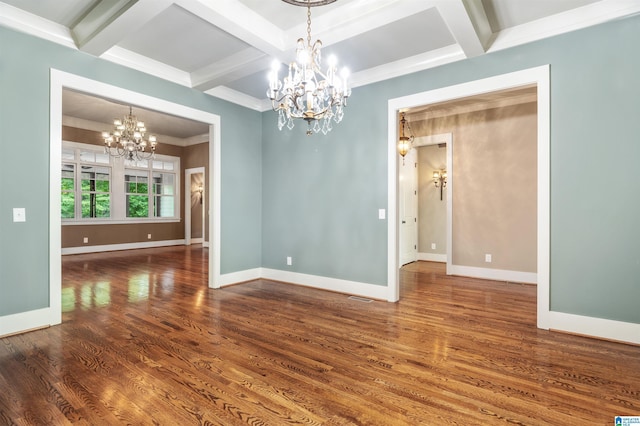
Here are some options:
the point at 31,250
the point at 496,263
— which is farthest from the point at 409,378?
the point at 496,263

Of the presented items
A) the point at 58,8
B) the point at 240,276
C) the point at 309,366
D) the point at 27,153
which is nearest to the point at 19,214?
the point at 27,153

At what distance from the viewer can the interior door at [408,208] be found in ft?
22.3

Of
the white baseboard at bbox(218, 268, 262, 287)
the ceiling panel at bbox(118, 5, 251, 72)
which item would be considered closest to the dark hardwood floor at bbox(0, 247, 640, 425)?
the white baseboard at bbox(218, 268, 262, 287)

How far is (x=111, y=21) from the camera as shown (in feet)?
9.46

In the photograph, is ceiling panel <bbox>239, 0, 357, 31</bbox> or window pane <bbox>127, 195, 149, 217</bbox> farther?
window pane <bbox>127, 195, 149, 217</bbox>

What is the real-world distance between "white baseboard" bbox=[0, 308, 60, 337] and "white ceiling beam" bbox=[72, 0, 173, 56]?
2.65 meters

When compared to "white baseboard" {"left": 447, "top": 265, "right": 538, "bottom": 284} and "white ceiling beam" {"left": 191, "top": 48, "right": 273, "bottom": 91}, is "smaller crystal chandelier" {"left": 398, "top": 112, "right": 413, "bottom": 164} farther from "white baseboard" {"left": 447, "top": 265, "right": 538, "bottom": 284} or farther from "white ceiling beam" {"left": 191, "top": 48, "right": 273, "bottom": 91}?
"white ceiling beam" {"left": 191, "top": 48, "right": 273, "bottom": 91}

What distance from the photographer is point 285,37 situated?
3.41 meters

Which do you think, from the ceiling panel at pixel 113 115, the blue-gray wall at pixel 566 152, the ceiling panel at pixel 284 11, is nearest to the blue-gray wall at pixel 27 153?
the blue-gray wall at pixel 566 152

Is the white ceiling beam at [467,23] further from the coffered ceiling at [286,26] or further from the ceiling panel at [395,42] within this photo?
the ceiling panel at [395,42]

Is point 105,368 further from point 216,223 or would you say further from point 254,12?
point 254,12

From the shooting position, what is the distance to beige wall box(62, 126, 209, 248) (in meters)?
8.10

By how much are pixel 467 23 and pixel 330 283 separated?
135 inches

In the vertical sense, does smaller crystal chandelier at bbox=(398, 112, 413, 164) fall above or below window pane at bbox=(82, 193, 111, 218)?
above
